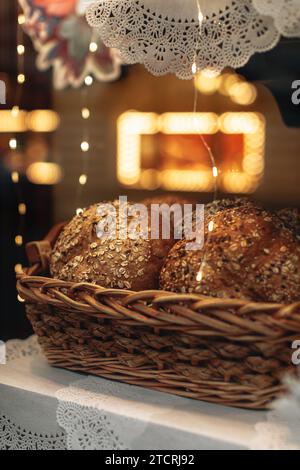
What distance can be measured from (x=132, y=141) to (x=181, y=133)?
42cm

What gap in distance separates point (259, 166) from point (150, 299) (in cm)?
294

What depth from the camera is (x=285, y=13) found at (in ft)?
3.46

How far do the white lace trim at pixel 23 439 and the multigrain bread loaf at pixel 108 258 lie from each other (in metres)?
0.32

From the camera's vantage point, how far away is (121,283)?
1.25 metres

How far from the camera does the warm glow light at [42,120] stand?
4.31 m

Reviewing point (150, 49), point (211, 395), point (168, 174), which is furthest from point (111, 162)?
point (211, 395)

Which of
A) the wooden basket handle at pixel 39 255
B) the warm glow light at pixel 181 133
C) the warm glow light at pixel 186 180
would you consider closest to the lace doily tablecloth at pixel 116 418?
the wooden basket handle at pixel 39 255

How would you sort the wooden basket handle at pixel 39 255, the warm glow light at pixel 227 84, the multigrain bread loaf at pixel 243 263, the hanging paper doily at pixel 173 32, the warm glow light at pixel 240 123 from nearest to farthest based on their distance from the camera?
the multigrain bread loaf at pixel 243 263, the hanging paper doily at pixel 173 32, the wooden basket handle at pixel 39 255, the warm glow light at pixel 240 123, the warm glow light at pixel 227 84

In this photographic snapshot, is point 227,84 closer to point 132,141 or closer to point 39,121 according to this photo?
point 132,141

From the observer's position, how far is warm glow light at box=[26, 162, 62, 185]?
4.26 meters

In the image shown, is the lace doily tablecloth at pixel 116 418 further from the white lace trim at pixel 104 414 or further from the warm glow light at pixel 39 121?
the warm glow light at pixel 39 121

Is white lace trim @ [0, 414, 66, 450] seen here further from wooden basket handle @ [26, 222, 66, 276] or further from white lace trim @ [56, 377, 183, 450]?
wooden basket handle @ [26, 222, 66, 276]
